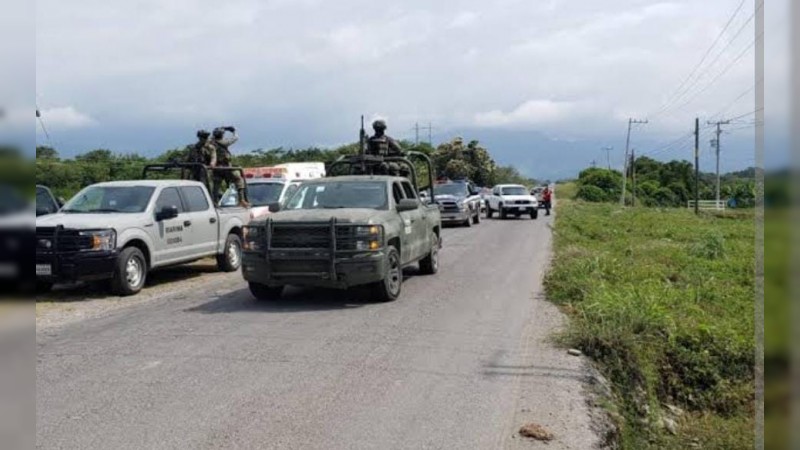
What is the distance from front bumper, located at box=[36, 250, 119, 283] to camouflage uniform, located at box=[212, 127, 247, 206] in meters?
5.67

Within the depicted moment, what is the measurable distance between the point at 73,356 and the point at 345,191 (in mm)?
4797

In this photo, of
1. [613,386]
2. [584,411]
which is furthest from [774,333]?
[613,386]

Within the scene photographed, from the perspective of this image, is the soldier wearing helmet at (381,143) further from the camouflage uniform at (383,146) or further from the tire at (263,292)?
the tire at (263,292)

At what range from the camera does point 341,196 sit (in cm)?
1052

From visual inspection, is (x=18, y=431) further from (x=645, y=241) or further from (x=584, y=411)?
(x=645, y=241)

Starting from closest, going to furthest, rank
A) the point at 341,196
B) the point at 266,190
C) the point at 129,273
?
the point at 341,196 < the point at 129,273 < the point at 266,190

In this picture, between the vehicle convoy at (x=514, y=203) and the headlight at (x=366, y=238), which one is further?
the vehicle convoy at (x=514, y=203)

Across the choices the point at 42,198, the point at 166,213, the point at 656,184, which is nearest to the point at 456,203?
the point at 166,213

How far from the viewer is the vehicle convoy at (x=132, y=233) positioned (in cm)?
988

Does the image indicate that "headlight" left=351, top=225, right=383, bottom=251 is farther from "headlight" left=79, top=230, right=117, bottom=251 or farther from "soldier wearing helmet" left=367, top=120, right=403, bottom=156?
"soldier wearing helmet" left=367, top=120, right=403, bottom=156

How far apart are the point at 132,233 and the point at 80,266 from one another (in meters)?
1.04

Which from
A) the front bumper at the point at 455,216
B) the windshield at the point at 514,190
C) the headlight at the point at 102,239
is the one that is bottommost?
the front bumper at the point at 455,216

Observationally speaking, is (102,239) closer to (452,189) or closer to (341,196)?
(341,196)

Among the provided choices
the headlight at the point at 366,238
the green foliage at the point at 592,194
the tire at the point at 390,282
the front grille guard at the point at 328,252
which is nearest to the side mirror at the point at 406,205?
the tire at the point at 390,282
